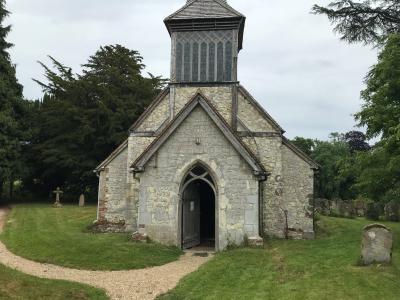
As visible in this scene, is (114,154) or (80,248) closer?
(80,248)

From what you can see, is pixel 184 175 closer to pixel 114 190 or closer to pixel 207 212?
pixel 207 212

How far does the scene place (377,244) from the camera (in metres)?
12.1

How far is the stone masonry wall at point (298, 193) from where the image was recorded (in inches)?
755

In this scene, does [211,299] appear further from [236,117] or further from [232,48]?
[232,48]

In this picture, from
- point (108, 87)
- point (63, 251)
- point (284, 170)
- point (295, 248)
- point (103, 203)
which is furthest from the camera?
point (108, 87)

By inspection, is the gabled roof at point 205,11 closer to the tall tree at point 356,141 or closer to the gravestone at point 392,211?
the gravestone at point 392,211

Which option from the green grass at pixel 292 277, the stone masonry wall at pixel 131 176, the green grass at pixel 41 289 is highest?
the stone masonry wall at pixel 131 176

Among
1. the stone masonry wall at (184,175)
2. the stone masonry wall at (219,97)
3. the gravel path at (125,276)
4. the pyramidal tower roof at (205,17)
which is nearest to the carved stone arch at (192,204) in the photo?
the stone masonry wall at (184,175)

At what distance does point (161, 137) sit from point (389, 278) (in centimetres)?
949

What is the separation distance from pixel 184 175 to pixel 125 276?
17.9 feet

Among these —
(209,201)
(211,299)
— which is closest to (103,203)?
(209,201)

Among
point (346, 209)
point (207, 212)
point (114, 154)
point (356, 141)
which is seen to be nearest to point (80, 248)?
point (114, 154)

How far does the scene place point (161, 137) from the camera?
16797mm

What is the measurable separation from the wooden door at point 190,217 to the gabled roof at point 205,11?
7909 mm
